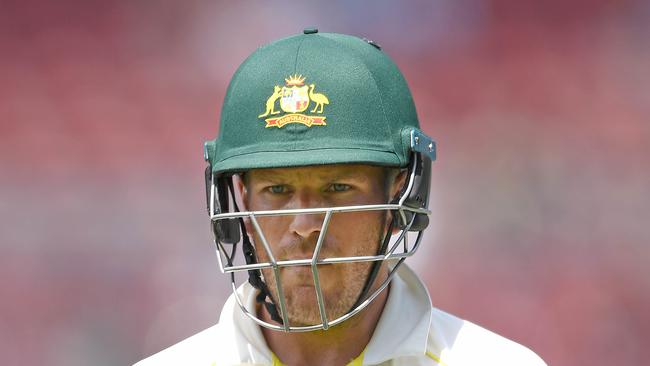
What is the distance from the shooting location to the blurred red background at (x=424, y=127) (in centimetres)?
376

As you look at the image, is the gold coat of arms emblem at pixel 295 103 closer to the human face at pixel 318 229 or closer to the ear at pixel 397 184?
the human face at pixel 318 229

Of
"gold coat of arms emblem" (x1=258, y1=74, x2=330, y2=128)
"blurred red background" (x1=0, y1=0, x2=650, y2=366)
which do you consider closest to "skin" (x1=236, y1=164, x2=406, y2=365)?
"gold coat of arms emblem" (x1=258, y1=74, x2=330, y2=128)

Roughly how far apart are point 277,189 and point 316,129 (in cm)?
15

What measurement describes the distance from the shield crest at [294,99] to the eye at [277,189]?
15 centimetres

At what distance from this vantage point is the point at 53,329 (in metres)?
3.82

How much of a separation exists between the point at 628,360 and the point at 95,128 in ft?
7.90

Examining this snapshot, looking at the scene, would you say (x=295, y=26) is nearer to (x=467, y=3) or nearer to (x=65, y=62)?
(x=467, y=3)

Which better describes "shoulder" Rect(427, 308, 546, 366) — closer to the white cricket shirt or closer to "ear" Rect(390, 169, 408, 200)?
the white cricket shirt

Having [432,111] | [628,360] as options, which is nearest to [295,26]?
[432,111]

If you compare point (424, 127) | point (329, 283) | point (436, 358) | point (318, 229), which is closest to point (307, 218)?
point (318, 229)

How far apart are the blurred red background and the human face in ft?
6.01

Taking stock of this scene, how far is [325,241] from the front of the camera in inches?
73.9

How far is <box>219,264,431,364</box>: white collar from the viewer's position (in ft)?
6.35

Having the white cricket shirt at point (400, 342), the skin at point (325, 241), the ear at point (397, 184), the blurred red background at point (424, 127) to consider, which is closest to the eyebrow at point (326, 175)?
the skin at point (325, 241)
